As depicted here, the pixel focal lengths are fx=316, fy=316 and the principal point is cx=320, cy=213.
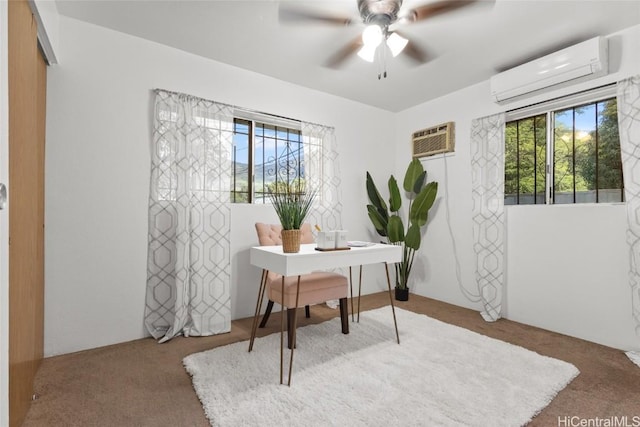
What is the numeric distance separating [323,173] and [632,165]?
263cm

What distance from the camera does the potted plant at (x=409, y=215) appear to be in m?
3.65

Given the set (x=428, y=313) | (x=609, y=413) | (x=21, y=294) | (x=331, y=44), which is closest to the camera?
(x=21, y=294)

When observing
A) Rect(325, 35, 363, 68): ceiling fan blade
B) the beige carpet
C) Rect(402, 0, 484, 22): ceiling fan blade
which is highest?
Rect(325, 35, 363, 68): ceiling fan blade

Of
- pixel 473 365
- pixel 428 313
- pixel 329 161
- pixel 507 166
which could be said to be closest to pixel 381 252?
pixel 473 365

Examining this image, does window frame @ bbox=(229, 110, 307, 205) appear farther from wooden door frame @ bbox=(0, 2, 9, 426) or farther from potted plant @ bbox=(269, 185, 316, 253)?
wooden door frame @ bbox=(0, 2, 9, 426)

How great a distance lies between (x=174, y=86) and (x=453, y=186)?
10.2 ft

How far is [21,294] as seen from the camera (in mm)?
1481

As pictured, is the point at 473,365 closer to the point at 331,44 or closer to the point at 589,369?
the point at 589,369

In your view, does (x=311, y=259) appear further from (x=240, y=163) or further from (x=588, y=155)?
(x=588, y=155)

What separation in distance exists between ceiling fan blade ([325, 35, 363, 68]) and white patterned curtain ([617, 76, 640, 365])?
206 cm

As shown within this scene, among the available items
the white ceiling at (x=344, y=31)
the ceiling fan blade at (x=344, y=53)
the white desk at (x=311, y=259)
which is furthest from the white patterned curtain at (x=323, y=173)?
the white desk at (x=311, y=259)

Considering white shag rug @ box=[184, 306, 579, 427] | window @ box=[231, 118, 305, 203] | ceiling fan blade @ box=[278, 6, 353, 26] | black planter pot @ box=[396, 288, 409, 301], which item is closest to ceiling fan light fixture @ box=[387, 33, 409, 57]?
ceiling fan blade @ box=[278, 6, 353, 26]

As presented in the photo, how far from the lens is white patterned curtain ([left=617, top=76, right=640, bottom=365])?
231cm

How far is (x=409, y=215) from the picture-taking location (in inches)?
148
